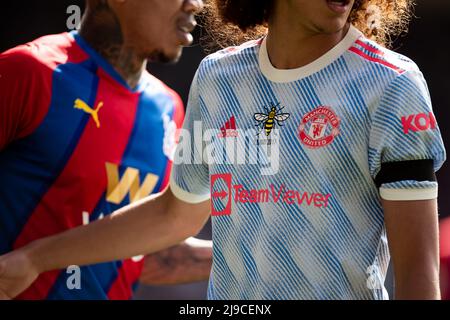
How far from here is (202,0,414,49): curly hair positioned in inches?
98.2

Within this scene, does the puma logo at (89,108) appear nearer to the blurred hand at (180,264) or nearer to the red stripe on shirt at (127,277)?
the red stripe on shirt at (127,277)

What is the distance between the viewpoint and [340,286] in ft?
A: 7.12

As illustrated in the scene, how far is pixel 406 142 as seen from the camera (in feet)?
6.57

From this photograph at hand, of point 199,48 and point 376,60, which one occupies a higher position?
point 199,48

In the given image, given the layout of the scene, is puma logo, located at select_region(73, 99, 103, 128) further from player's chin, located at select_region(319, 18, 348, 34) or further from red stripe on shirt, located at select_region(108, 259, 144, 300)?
player's chin, located at select_region(319, 18, 348, 34)

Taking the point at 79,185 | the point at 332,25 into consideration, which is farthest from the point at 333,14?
the point at 79,185

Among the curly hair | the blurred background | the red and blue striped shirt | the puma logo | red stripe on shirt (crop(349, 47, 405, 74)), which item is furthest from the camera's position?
the blurred background

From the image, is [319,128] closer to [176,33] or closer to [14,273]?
[14,273]

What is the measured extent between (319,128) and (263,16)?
0.52m

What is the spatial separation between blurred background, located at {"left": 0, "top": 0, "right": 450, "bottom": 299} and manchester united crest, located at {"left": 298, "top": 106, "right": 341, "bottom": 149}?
3661 mm

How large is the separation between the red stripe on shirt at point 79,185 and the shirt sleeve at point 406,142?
1.71 m

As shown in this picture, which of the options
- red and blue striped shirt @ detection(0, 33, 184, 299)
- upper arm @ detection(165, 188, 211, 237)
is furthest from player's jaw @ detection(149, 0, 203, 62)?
upper arm @ detection(165, 188, 211, 237)
